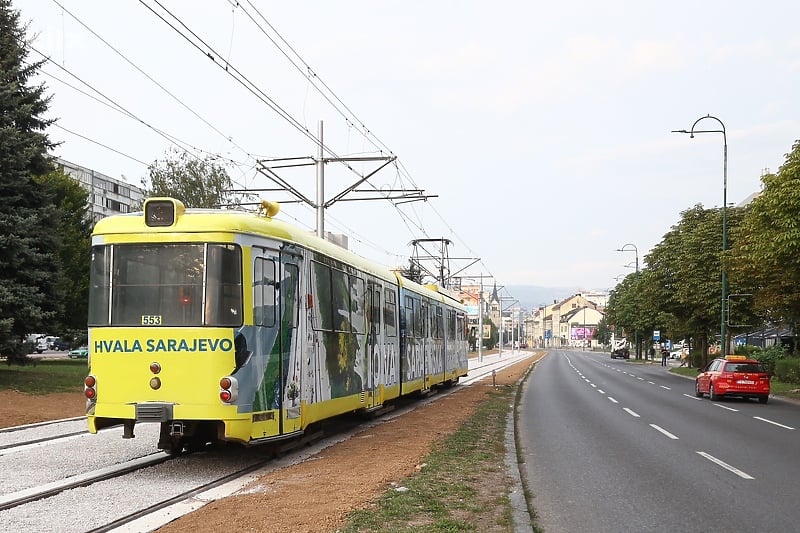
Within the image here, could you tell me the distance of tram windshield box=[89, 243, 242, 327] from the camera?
34.9ft

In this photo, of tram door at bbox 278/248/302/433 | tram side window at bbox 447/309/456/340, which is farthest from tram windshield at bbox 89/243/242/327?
tram side window at bbox 447/309/456/340

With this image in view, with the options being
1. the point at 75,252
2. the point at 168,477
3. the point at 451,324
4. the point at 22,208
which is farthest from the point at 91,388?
the point at 75,252

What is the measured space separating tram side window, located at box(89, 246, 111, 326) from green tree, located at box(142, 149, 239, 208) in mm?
23271

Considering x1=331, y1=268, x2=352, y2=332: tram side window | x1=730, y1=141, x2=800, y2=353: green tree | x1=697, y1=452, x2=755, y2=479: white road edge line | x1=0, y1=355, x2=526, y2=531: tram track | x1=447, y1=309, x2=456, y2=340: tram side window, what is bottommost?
x1=697, y1=452, x2=755, y2=479: white road edge line

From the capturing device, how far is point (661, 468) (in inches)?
471

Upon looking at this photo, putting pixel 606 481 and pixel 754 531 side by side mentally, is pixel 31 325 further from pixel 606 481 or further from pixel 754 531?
pixel 754 531

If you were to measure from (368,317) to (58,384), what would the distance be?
1299cm

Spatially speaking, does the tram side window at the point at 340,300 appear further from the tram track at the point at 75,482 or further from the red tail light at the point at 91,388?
the red tail light at the point at 91,388

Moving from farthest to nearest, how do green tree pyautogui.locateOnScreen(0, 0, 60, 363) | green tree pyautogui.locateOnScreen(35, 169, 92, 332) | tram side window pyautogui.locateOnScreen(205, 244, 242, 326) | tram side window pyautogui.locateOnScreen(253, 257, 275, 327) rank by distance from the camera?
1. green tree pyautogui.locateOnScreen(35, 169, 92, 332)
2. green tree pyautogui.locateOnScreen(0, 0, 60, 363)
3. tram side window pyautogui.locateOnScreen(253, 257, 275, 327)
4. tram side window pyautogui.locateOnScreen(205, 244, 242, 326)

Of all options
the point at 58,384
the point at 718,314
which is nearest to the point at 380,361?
the point at 58,384

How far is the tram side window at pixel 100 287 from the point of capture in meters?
10.9

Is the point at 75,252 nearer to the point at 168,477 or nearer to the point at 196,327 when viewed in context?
the point at 196,327

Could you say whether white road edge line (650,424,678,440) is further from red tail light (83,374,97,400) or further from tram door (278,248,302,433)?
red tail light (83,374,97,400)

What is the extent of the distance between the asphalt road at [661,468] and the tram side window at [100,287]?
6035 mm
